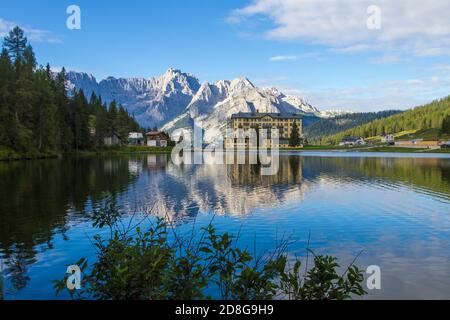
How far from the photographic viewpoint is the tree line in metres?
105

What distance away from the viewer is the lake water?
58.0 feet

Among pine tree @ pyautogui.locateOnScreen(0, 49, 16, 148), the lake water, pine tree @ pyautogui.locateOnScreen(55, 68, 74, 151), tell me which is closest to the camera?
the lake water

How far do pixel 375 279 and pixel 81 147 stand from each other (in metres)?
156

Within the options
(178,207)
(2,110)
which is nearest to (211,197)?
(178,207)

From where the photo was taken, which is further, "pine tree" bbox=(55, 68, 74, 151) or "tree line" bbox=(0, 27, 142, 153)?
"pine tree" bbox=(55, 68, 74, 151)

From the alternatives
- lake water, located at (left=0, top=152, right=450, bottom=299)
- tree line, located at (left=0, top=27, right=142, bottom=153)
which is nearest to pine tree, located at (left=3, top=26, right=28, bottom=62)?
tree line, located at (left=0, top=27, right=142, bottom=153)

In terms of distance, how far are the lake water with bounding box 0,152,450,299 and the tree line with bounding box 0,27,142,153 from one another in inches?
2314

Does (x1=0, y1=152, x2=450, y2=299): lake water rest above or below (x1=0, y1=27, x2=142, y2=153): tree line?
below

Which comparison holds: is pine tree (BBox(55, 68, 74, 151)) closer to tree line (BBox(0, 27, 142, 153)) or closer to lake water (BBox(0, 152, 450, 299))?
tree line (BBox(0, 27, 142, 153))

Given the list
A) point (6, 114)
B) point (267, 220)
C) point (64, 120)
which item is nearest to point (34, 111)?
point (6, 114)

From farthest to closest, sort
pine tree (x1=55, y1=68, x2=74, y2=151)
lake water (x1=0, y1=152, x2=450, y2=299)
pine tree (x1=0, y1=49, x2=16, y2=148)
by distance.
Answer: pine tree (x1=55, y1=68, x2=74, y2=151) → pine tree (x1=0, y1=49, x2=16, y2=148) → lake water (x1=0, y1=152, x2=450, y2=299)

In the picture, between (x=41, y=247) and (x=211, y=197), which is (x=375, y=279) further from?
(x=211, y=197)

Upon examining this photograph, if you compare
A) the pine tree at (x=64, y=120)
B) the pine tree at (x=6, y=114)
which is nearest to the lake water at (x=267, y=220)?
the pine tree at (x=6, y=114)

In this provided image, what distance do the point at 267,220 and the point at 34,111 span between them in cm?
10941
